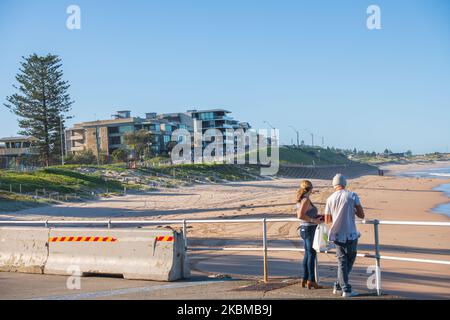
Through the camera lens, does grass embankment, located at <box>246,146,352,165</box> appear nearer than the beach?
No

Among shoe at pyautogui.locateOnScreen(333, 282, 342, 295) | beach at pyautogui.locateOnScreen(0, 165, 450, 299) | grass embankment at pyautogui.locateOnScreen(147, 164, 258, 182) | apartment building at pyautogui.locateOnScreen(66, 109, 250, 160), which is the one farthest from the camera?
apartment building at pyautogui.locateOnScreen(66, 109, 250, 160)

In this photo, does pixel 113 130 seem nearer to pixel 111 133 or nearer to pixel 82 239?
pixel 111 133

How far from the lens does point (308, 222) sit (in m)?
7.96

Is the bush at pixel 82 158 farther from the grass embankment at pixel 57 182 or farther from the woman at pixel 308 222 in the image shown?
the woman at pixel 308 222

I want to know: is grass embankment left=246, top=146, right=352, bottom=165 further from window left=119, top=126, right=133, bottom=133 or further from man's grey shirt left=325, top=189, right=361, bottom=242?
man's grey shirt left=325, top=189, right=361, bottom=242

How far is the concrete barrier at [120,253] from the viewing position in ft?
29.6

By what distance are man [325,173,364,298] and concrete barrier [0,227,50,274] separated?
5702mm

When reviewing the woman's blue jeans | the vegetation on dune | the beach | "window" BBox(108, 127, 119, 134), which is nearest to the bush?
"window" BBox(108, 127, 119, 134)

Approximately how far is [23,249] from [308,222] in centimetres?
585

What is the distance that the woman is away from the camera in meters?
7.84

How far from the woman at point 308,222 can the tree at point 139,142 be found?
244 feet

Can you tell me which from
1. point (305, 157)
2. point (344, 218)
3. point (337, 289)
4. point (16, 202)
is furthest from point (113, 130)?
point (344, 218)

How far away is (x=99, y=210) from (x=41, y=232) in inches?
902
